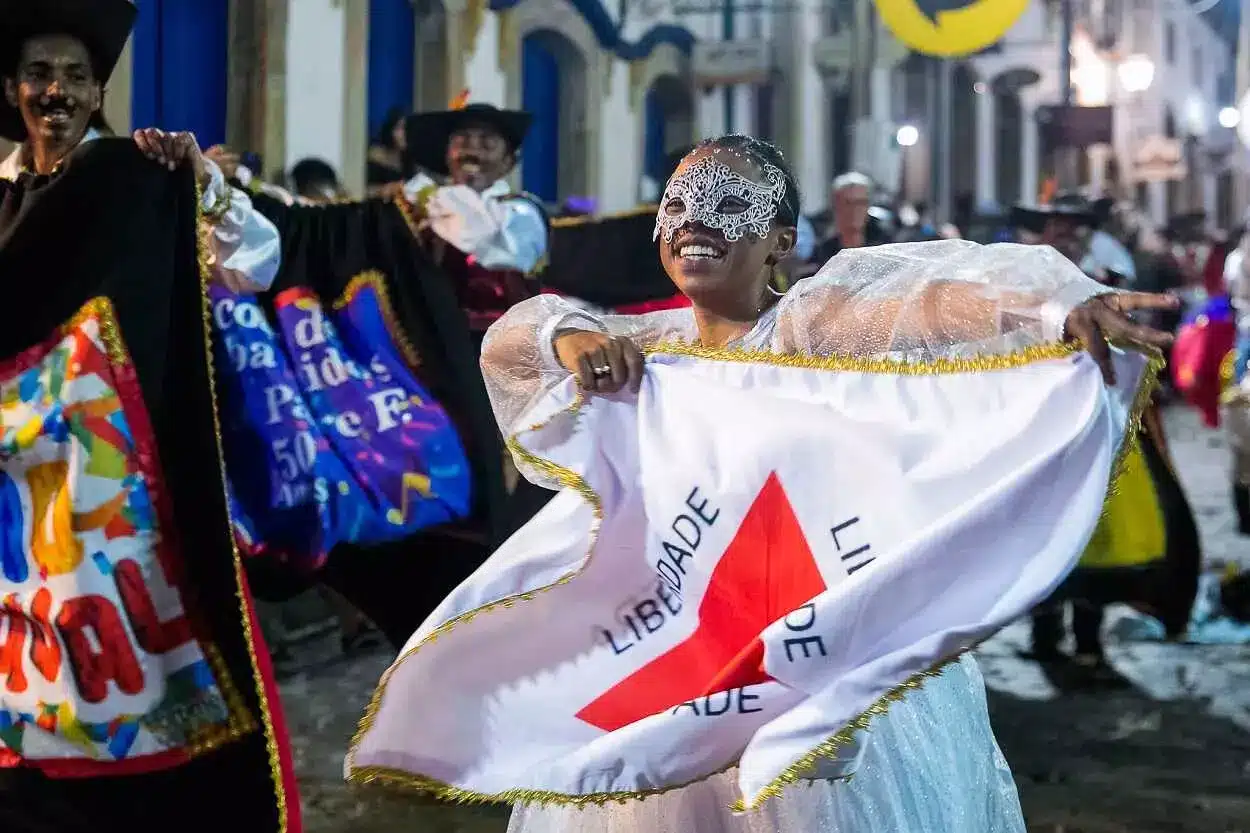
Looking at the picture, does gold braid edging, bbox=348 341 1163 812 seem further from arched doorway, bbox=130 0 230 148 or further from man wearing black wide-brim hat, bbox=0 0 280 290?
arched doorway, bbox=130 0 230 148

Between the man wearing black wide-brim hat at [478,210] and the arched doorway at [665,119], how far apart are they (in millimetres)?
8822

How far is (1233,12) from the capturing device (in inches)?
1390

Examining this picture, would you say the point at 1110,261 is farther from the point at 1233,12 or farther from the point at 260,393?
the point at 1233,12

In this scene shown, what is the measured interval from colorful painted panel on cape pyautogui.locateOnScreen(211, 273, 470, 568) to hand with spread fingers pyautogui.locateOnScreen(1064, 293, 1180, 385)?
2209mm

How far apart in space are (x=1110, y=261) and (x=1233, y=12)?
33.1 metres

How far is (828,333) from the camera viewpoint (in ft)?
7.22

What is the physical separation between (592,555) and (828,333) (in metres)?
0.50

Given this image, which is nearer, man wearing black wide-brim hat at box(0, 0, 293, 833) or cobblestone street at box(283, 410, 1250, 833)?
man wearing black wide-brim hat at box(0, 0, 293, 833)

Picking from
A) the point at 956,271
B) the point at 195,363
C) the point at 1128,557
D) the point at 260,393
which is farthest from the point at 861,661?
the point at 1128,557

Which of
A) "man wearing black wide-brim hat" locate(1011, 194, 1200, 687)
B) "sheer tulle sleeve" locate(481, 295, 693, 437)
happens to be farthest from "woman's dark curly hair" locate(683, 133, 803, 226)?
"man wearing black wide-brim hat" locate(1011, 194, 1200, 687)

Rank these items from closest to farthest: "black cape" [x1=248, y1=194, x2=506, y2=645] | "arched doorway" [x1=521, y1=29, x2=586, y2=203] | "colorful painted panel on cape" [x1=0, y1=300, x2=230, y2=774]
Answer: "colorful painted panel on cape" [x1=0, y1=300, x2=230, y2=774] → "black cape" [x1=248, y1=194, x2=506, y2=645] → "arched doorway" [x1=521, y1=29, x2=586, y2=203]

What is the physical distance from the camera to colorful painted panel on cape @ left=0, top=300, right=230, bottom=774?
2.82m

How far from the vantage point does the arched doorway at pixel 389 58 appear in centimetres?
801

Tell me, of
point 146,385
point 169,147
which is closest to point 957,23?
point 169,147
